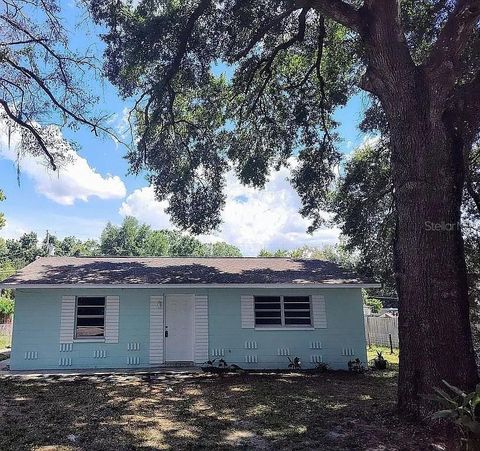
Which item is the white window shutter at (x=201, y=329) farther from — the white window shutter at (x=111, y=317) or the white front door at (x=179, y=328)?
the white window shutter at (x=111, y=317)

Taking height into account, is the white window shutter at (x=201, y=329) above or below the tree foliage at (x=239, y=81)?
below

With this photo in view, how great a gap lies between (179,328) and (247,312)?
2145mm

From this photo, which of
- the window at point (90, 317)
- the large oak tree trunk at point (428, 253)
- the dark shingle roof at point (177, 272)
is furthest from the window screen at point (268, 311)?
the large oak tree trunk at point (428, 253)

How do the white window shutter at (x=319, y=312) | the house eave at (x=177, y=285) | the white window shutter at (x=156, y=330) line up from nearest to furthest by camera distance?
the house eave at (x=177, y=285), the white window shutter at (x=156, y=330), the white window shutter at (x=319, y=312)

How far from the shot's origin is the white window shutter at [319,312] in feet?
42.7

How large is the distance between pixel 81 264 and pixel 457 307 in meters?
12.5

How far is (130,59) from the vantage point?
9805mm

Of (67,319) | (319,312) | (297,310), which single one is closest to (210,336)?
(297,310)

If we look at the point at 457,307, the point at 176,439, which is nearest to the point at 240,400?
the point at 176,439

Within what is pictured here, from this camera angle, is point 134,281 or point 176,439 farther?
point 134,281

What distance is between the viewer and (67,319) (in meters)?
12.4

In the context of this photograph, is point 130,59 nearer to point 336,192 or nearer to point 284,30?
point 284,30

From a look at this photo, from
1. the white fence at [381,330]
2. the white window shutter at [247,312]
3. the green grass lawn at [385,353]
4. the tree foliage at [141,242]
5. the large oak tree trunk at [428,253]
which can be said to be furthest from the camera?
the tree foliage at [141,242]

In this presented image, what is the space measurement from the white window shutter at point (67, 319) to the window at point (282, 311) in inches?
214
